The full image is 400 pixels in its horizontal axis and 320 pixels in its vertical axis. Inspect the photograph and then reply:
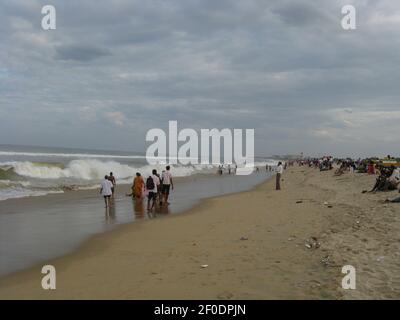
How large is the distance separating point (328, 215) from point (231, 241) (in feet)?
15.3

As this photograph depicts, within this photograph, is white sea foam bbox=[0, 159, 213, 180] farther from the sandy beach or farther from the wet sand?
the sandy beach

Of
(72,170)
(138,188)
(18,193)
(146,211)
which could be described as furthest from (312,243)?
(72,170)

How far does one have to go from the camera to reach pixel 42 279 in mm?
7117

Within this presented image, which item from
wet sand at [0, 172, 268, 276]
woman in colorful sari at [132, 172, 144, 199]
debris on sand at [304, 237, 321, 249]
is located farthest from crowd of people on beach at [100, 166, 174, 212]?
debris on sand at [304, 237, 321, 249]

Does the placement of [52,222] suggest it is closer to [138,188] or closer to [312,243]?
[138,188]

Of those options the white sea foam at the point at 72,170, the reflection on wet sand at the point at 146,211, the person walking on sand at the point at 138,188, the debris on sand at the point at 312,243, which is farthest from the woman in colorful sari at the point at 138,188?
the white sea foam at the point at 72,170

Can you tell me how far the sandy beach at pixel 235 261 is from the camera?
6051mm

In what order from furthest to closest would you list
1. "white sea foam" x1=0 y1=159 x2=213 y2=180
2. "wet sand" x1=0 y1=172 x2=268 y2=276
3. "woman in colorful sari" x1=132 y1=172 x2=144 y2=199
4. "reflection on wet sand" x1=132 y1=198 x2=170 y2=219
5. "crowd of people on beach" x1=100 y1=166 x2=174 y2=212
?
"white sea foam" x1=0 y1=159 x2=213 y2=180
"woman in colorful sari" x1=132 y1=172 x2=144 y2=199
"crowd of people on beach" x1=100 y1=166 x2=174 y2=212
"reflection on wet sand" x1=132 y1=198 x2=170 y2=219
"wet sand" x1=0 y1=172 x2=268 y2=276

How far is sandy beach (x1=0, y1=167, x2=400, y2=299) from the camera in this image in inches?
238

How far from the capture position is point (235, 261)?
304 inches

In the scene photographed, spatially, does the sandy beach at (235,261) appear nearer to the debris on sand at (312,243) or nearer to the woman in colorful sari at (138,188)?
the debris on sand at (312,243)

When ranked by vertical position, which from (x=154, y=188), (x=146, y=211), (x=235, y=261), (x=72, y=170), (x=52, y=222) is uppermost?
(x=154, y=188)

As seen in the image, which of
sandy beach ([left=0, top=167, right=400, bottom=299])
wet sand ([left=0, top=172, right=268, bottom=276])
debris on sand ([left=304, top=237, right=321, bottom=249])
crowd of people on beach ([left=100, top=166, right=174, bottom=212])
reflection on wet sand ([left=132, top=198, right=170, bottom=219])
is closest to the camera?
sandy beach ([left=0, top=167, right=400, bottom=299])
